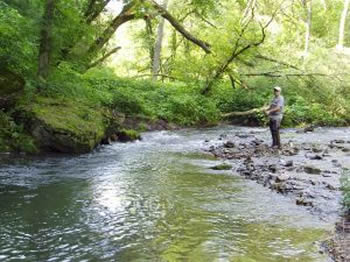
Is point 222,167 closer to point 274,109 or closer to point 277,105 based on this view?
point 274,109

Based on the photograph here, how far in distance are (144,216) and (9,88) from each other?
7564 millimetres

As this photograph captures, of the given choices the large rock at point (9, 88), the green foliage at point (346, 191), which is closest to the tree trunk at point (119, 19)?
the large rock at point (9, 88)

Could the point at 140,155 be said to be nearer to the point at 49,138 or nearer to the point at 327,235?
the point at 49,138

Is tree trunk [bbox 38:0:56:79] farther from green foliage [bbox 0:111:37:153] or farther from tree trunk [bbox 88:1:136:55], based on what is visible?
tree trunk [bbox 88:1:136:55]

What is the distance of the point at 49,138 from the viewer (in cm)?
1214

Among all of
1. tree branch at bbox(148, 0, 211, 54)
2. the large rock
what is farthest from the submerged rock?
tree branch at bbox(148, 0, 211, 54)

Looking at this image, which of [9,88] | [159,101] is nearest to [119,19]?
[159,101]

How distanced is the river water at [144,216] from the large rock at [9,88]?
233cm

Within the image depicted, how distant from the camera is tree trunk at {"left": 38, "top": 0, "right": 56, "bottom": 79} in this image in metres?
13.9

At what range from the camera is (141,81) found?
83.7 feet

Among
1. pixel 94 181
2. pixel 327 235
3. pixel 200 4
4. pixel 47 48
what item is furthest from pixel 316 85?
pixel 327 235

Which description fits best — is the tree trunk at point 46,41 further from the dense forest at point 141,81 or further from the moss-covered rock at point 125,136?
the moss-covered rock at point 125,136

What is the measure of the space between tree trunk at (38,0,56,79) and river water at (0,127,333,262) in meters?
4.44

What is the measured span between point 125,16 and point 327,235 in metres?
18.5
